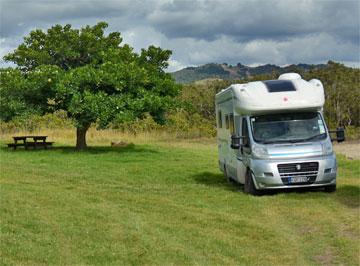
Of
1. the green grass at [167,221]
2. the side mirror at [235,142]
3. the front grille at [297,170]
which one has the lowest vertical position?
the green grass at [167,221]

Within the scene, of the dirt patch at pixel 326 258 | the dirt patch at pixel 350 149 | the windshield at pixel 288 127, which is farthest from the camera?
the dirt patch at pixel 350 149

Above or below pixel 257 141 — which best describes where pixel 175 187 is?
below

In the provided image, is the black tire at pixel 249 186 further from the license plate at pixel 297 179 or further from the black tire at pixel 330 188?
the black tire at pixel 330 188

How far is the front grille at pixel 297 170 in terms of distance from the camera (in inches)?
555

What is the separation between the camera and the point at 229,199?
45.7 feet

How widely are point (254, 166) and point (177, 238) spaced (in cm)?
498

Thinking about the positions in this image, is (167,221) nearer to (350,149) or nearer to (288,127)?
(288,127)

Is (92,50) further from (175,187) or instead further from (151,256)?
(151,256)

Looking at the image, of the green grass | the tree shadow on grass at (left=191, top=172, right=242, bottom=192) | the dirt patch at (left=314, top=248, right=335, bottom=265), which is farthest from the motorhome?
the dirt patch at (left=314, top=248, right=335, bottom=265)

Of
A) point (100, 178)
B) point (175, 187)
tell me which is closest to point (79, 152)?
point (100, 178)

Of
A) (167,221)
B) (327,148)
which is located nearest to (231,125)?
(327,148)

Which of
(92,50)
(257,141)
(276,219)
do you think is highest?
(92,50)

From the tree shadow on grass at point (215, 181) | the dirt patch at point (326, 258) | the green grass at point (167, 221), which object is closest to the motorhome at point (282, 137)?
the green grass at point (167, 221)

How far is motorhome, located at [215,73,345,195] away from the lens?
14109 mm
